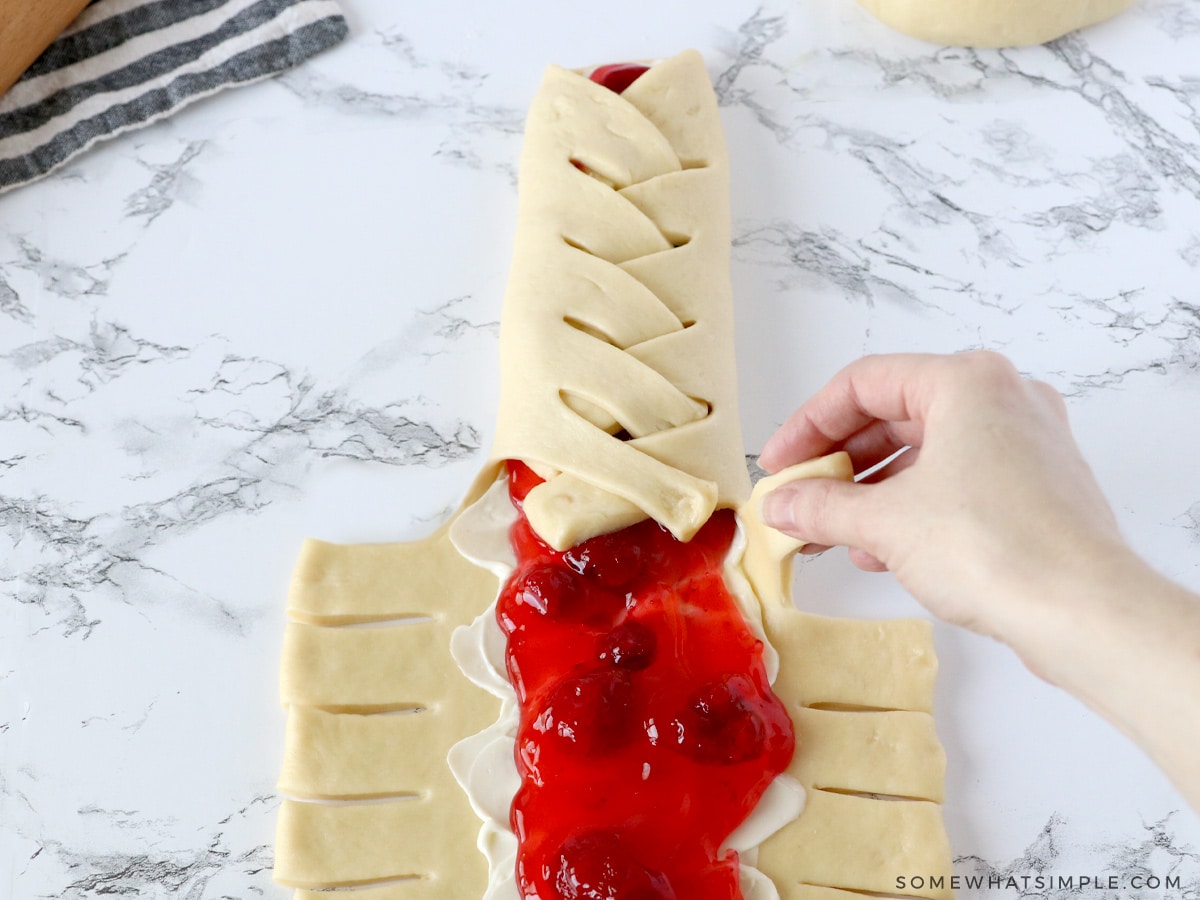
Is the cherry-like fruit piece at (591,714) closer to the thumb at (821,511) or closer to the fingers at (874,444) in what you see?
the thumb at (821,511)

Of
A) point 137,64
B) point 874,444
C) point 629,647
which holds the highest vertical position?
point 137,64

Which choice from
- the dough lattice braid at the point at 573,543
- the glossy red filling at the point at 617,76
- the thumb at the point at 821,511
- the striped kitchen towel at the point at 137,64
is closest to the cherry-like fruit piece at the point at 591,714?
the dough lattice braid at the point at 573,543

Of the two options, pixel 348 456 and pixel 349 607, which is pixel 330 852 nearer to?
pixel 349 607

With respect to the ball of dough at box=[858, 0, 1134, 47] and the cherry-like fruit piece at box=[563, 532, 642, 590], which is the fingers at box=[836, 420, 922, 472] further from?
the ball of dough at box=[858, 0, 1134, 47]

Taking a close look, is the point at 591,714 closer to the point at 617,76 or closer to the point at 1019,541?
the point at 1019,541

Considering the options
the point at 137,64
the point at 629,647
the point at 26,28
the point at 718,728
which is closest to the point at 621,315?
the point at 629,647
